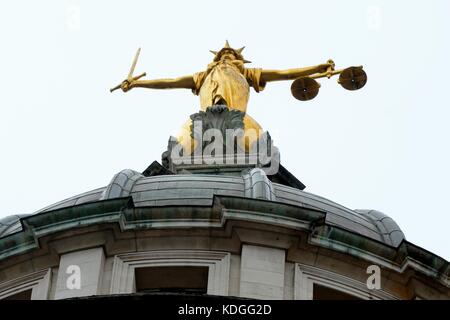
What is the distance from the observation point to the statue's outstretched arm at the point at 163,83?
201 feet

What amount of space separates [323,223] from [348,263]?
1161mm

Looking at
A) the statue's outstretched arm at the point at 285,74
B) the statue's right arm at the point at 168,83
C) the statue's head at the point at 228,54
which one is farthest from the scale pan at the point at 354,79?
the statue's right arm at the point at 168,83

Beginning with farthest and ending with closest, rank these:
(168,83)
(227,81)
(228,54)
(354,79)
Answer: (168,83)
(228,54)
(227,81)
(354,79)

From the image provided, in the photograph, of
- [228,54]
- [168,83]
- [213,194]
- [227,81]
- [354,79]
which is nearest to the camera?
[213,194]

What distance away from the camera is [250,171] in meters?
53.2

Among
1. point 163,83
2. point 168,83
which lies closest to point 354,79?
point 168,83

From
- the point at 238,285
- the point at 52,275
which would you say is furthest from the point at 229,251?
the point at 52,275

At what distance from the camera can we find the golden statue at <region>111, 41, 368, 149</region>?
59281mm

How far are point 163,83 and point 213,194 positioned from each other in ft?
45.1

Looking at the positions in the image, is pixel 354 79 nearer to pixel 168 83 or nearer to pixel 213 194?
pixel 168 83

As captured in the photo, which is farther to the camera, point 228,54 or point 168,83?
point 168,83

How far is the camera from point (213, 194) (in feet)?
160

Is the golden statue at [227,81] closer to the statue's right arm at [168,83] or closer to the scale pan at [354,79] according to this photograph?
the statue's right arm at [168,83]
